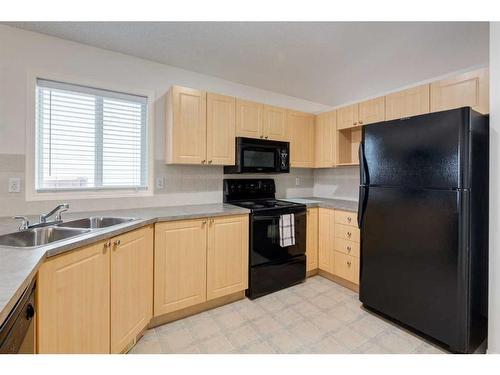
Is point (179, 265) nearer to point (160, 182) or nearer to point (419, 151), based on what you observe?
point (160, 182)

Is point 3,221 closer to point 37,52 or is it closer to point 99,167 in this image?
point 99,167

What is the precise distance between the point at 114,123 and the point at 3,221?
115cm

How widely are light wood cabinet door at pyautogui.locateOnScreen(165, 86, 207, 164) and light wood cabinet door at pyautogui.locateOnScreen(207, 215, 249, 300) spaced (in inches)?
27.4

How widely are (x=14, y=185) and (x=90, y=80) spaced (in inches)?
41.5

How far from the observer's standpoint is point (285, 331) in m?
1.96

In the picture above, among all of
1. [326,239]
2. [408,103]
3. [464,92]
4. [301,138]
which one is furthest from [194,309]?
[464,92]

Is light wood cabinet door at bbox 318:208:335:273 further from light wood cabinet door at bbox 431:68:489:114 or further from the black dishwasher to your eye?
the black dishwasher

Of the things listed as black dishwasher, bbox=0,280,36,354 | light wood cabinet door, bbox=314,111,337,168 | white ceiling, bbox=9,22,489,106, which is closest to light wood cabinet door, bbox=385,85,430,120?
white ceiling, bbox=9,22,489,106

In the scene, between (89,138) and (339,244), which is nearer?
(89,138)

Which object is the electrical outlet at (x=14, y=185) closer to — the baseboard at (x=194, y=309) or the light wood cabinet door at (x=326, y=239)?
the baseboard at (x=194, y=309)

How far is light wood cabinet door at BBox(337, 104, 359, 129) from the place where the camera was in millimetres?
2826

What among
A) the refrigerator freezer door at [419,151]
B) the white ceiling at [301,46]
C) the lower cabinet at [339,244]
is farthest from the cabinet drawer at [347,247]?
the white ceiling at [301,46]

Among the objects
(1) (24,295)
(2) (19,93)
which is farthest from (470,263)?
(2) (19,93)

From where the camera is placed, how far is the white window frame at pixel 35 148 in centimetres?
196
